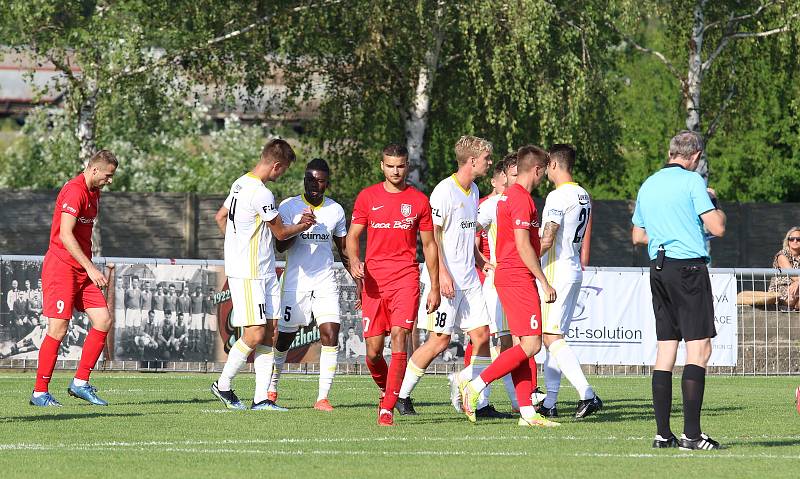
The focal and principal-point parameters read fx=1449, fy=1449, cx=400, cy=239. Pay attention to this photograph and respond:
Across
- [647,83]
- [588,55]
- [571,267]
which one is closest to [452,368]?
[571,267]

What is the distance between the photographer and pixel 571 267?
11922 millimetres

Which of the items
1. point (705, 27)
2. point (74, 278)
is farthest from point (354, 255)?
point (705, 27)

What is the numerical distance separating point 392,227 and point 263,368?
2.08 m

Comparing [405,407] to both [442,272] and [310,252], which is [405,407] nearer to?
[442,272]

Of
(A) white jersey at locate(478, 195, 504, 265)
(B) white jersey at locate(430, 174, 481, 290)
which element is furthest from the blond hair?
(A) white jersey at locate(478, 195, 504, 265)

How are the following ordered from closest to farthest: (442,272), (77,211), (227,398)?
(442,272)
(227,398)
(77,211)

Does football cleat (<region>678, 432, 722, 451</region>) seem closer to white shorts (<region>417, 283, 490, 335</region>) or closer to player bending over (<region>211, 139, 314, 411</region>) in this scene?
white shorts (<region>417, 283, 490, 335</region>)

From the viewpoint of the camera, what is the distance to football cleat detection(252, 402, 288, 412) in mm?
12336

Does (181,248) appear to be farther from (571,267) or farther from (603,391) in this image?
(571,267)

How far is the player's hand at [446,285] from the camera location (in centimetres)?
1091

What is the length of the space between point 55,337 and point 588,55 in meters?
15.7

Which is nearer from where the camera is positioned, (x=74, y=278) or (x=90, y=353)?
(x=74, y=278)

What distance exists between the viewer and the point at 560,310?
39.0 ft

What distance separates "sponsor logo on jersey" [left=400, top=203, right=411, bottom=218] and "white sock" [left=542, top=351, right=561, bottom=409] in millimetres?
1886
